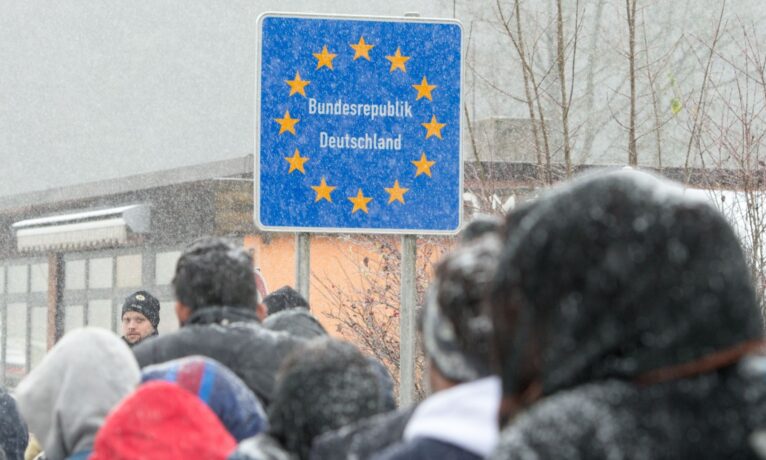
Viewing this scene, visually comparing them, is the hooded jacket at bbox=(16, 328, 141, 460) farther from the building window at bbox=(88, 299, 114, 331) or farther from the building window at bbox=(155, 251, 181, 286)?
the building window at bbox=(88, 299, 114, 331)

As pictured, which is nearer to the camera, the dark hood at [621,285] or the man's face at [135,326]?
the dark hood at [621,285]

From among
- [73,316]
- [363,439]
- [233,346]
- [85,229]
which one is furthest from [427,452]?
[73,316]

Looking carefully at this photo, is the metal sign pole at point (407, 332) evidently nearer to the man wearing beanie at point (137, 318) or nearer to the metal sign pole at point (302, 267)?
the metal sign pole at point (302, 267)

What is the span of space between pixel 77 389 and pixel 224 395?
14.2 inches

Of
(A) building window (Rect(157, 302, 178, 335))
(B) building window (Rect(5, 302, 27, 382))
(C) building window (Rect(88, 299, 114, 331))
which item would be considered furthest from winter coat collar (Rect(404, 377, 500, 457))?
(B) building window (Rect(5, 302, 27, 382))

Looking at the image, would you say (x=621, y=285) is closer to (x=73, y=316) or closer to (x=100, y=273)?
(x=100, y=273)

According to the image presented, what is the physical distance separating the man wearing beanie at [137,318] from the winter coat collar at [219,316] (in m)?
4.52

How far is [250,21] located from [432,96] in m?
40.3

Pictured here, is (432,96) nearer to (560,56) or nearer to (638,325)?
(560,56)

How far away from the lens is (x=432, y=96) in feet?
21.5

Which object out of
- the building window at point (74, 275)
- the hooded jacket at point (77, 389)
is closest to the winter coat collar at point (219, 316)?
the hooded jacket at point (77, 389)

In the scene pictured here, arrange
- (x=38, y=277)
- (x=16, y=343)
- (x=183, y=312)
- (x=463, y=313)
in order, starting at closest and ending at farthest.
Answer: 1. (x=463, y=313)
2. (x=183, y=312)
3. (x=38, y=277)
4. (x=16, y=343)

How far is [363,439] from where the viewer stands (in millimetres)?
2635

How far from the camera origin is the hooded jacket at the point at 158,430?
126 inches
